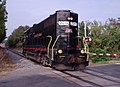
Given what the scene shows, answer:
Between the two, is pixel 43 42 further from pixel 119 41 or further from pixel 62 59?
pixel 119 41

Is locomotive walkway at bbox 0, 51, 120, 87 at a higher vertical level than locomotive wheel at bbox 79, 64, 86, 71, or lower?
lower

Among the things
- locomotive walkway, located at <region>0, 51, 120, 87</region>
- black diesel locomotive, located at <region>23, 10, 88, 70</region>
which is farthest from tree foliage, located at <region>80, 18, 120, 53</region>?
locomotive walkway, located at <region>0, 51, 120, 87</region>

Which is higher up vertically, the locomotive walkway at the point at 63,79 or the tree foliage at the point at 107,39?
the tree foliage at the point at 107,39

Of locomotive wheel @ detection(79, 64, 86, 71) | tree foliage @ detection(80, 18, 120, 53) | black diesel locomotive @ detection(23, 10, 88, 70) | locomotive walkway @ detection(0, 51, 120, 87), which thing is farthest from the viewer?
tree foliage @ detection(80, 18, 120, 53)

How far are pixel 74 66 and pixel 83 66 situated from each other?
603 mm

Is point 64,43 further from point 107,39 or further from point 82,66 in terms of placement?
point 107,39

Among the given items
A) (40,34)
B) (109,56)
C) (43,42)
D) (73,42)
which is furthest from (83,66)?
(109,56)

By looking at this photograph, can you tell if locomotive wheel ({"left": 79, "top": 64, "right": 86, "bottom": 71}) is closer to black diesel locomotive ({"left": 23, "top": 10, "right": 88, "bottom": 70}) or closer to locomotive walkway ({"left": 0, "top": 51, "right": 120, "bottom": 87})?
black diesel locomotive ({"left": 23, "top": 10, "right": 88, "bottom": 70})

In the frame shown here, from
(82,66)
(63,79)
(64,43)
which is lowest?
(63,79)

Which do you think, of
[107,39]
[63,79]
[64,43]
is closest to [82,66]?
[64,43]

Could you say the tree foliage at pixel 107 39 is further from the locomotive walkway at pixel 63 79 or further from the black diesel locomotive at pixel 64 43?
the locomotive walkway at pixel 63 79

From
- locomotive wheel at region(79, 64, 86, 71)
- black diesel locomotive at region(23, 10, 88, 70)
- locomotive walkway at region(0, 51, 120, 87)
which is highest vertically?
black diesel locomotive at region(23, 10, 88, 70)

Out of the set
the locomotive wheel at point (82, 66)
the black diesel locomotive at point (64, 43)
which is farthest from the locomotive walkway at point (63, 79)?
the locomotive wheel at point (82, 66)

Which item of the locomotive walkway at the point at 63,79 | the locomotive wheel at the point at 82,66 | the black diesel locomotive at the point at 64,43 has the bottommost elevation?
the locomotive walkway at the point at 63,79
